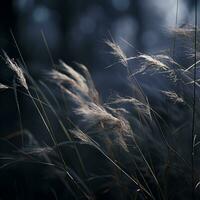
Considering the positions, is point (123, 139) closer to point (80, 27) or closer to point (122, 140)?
point (122, 140)

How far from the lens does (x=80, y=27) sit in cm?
962

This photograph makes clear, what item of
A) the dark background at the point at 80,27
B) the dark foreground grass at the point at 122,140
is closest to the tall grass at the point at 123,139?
the dark foreground grass at the point at 122,140

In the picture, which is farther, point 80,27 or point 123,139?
point 80,27

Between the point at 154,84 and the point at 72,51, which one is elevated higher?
the point at 154,84

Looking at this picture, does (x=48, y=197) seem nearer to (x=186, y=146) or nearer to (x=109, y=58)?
(x=186, y=146)

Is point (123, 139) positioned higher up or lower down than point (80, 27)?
higher up

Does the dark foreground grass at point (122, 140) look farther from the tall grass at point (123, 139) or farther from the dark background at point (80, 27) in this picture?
the dark background at point (80, 27)

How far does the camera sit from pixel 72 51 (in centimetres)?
794

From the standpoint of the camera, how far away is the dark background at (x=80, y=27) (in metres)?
7.12

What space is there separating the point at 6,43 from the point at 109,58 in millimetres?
1411

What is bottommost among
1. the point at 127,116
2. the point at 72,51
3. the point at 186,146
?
the point at 72,51

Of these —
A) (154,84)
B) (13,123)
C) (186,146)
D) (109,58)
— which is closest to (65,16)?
(109,58)

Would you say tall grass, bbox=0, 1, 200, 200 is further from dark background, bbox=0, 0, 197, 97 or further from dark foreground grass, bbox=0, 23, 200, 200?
dark background, bbox=0, 0, 197, 97

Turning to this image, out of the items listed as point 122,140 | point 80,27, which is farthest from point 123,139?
point 80,27
